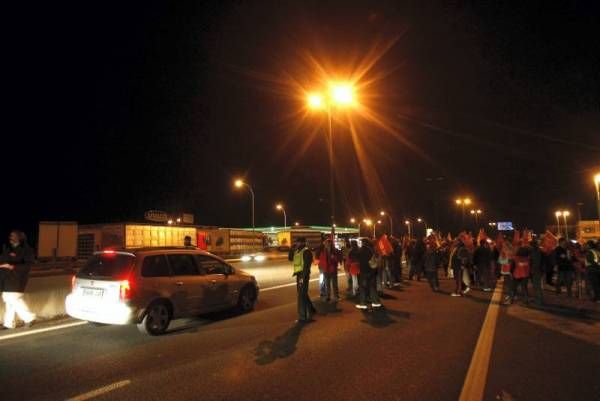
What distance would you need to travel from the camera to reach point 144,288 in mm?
7926

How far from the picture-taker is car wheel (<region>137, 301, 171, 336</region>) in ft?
26.1

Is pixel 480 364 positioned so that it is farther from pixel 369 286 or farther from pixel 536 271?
pixel 536 271

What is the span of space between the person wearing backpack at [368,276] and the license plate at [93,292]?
228 inches

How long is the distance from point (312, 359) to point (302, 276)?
3.24 m

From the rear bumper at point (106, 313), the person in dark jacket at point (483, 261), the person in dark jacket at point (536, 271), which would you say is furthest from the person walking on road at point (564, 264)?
the rear bumper at point (106, 313)

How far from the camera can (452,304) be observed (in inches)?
459

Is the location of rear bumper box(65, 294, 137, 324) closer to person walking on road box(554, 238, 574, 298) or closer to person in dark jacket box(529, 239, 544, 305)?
person in dark jacket box(529, 239, 544, 305)

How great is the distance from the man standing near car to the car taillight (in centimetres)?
346

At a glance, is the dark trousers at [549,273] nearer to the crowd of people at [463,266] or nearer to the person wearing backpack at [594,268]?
the crowd of people at [463,266]

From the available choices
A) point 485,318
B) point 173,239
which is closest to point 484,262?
point 485,318

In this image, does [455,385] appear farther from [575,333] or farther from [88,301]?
[88,301]

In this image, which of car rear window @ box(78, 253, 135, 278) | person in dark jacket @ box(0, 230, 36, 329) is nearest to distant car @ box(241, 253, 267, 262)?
person in dark jacket @ box(0, 230, 36, 329)

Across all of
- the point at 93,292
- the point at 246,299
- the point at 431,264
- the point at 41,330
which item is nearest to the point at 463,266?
the point at 431,264

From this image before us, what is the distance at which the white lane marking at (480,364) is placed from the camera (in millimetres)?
5094
